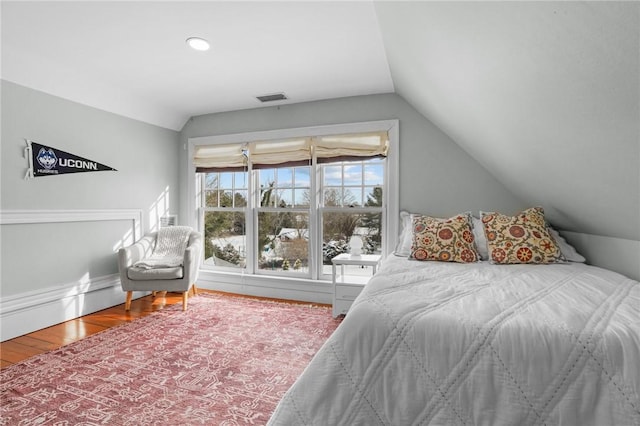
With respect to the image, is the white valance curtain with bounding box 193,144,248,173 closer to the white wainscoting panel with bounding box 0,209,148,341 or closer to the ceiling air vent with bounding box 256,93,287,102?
the ceiling air vent with bounding box 256,93,287,102

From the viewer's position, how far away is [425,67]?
2197 millimetres

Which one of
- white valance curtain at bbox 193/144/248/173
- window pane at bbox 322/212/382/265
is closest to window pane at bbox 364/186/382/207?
window pane at bbox 322/212/382/265

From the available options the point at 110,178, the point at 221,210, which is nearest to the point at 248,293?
the point at 221,210

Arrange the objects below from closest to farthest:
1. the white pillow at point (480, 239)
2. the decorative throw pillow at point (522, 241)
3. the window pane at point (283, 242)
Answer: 1. the decorative throw pillow at point (522, 241)
2. the white pillow at point (480, 239)
3. the window pane at point (283, 242)

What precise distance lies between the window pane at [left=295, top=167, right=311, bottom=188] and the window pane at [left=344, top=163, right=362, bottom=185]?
Result: 0.46 m

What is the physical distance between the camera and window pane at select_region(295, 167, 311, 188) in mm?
3939

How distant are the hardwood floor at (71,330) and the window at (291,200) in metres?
0.74

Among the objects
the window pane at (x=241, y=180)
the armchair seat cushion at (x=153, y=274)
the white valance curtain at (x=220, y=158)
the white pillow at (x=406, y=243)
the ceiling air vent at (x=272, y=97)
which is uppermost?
the ceiling air vent at (x=272, y=97)

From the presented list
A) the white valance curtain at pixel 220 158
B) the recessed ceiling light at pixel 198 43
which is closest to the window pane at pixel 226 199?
the white valance curtain at pixel 220 158

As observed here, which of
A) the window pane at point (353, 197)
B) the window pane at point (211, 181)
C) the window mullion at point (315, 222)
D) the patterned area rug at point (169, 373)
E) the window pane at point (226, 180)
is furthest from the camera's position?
the window pane at point (211, 181)

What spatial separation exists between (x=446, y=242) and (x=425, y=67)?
128cm

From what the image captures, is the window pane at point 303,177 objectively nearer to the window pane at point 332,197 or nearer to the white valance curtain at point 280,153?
the white valance curtain at point 280,153

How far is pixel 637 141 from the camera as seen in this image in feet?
3.74

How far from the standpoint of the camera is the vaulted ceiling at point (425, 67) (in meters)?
1.08
